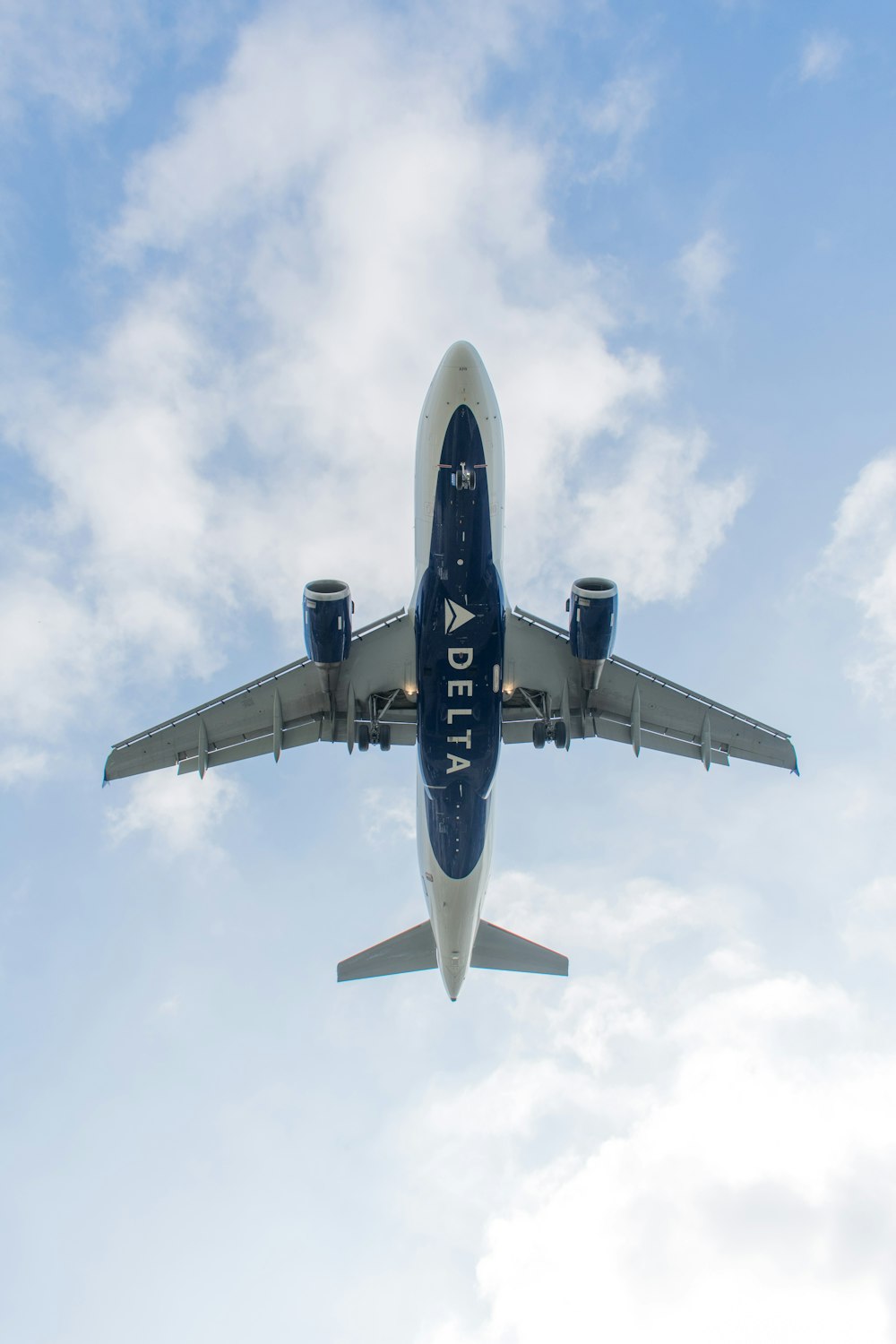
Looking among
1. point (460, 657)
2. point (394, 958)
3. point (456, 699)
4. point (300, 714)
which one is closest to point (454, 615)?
point (460, 657)

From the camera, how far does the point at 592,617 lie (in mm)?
21094

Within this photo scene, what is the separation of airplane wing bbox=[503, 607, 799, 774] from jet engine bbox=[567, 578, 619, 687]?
213cm

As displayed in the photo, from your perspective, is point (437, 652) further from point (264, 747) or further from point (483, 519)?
point (264, 747)

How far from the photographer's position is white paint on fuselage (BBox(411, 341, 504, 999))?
1981 cm

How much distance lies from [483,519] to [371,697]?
Answer: 6.27m

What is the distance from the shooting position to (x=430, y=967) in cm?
2892

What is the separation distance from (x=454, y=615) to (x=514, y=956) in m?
12.8

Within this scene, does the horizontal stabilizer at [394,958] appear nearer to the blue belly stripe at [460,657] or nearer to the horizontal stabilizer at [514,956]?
the horizontal stabilizer at [514,956]

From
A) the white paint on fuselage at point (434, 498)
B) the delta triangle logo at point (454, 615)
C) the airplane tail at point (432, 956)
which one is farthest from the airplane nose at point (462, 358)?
the airplane tail at point (432, 956)

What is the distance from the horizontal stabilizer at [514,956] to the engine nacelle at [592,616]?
11050 millimetres

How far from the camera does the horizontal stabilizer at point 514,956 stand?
28891 millimetres

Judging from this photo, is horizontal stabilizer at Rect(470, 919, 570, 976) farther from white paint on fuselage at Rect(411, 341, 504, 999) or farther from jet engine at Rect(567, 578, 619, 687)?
jet engine at Rect(567, 578, 619, 687)

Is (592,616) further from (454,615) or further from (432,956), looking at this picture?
(432,956)

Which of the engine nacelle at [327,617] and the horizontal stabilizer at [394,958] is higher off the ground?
the engine nacelle at [327,617]
